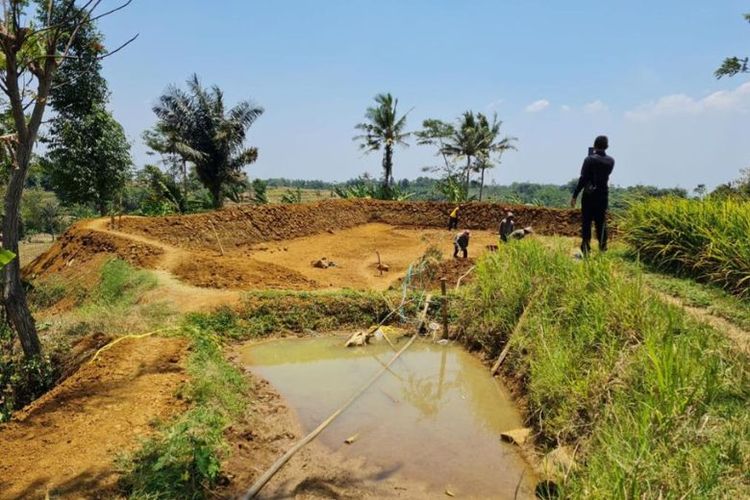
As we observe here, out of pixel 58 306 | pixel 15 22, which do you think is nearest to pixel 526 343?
pixel 15 22

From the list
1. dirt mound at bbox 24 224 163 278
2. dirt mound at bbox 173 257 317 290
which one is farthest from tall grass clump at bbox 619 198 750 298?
dirt mound at bbox 24 224 163 278

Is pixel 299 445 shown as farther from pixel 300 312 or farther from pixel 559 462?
pixel 300 312

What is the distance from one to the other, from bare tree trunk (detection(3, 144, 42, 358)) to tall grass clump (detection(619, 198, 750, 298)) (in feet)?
25.2

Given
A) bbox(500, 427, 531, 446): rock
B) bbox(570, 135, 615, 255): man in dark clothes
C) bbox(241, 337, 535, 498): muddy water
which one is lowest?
bbox(241, 337, 535, 498): muddy water

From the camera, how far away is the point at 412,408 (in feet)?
19.4

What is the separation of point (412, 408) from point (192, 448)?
2695 millimetres

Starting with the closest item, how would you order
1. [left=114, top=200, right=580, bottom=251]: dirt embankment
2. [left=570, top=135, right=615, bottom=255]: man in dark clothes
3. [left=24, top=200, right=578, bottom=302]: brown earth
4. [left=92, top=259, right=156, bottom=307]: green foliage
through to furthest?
[left=570, top=135, right=615, bottom=255]: man in dark clothes
[left=92, top=259, right=156, bottom=307]: green foliage
[left=24, top=200, right=578, bottom=302]: brown earth
[left=114, top=200, right=580, bottom=251]: dirt embankment

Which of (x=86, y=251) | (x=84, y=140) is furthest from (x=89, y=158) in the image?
(x=86, y=251)

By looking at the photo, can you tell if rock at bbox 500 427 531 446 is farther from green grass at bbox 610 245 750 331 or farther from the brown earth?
the brown earth

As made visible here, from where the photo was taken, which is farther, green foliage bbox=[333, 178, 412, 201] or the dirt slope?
green foliage bbox=[333, 178, 412, 201]

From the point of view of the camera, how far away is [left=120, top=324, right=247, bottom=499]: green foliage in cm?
362

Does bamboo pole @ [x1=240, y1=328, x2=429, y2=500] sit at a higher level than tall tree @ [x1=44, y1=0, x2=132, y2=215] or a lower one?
lower

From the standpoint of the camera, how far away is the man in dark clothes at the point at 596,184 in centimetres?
759

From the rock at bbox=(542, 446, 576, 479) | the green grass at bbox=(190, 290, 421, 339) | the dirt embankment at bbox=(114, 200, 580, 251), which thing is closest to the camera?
the rock at bbox=(542, 446, 576, 479)
